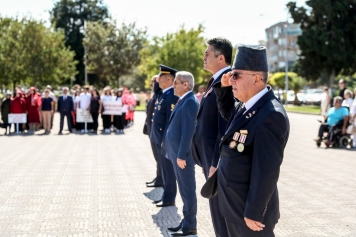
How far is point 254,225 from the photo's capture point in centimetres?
367

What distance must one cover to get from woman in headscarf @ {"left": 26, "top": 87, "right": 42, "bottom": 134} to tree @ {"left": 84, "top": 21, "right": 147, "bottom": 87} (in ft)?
105

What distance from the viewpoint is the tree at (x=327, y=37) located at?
5247cm

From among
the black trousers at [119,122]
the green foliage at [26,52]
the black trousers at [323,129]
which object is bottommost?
the black trousers at [119,122]

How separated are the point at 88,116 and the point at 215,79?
1902 centimetres

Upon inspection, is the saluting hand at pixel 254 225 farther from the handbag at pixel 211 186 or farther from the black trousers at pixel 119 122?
the black trousers at pixel 119 122

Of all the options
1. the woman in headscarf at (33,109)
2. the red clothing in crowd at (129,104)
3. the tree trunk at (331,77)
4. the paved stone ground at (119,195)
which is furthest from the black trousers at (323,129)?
the tree trunk at (331,77)

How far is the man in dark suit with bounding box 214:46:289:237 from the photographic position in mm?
3645

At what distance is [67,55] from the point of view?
50.8 metres

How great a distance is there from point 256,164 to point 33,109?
20946 mm

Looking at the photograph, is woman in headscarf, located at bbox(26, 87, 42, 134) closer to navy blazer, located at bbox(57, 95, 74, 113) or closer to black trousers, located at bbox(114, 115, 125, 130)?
navy blazer, located at bbox(57, 95, 74, 113)

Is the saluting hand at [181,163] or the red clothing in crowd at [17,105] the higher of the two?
the saluting hand at [181,163]

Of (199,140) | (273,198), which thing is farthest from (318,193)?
(273,198)

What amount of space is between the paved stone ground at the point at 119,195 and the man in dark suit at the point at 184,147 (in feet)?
0.90

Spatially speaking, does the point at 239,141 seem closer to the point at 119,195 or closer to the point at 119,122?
the point at 119,195
